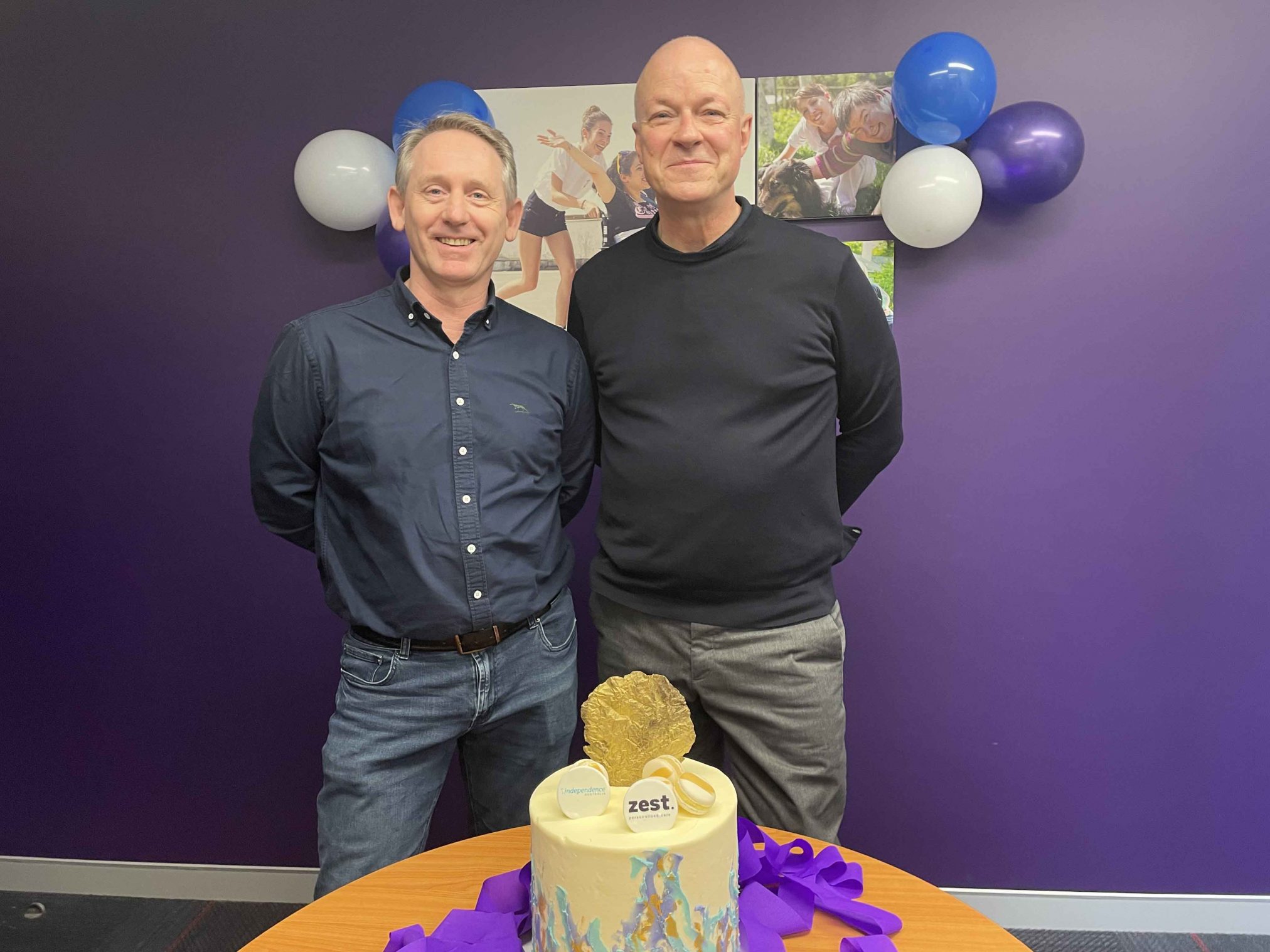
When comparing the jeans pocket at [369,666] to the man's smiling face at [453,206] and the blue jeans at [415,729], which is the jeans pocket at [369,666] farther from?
the man's smiling face at [453,206]

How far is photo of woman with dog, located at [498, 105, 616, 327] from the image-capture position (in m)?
2.20

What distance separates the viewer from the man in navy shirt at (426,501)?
1502mm

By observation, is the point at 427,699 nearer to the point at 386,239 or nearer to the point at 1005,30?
the point at 386,239

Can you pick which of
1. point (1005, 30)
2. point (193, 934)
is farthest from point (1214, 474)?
point (193, 934)

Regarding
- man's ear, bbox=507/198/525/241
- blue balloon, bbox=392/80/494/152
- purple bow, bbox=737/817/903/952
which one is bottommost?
purple bow, bbox=737/817/903/952

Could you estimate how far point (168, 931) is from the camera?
93.3 inches

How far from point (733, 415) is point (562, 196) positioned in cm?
92

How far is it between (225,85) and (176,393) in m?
0.79

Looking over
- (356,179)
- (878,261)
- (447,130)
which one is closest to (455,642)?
(447,130)

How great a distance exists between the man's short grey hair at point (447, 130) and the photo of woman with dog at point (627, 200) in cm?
62

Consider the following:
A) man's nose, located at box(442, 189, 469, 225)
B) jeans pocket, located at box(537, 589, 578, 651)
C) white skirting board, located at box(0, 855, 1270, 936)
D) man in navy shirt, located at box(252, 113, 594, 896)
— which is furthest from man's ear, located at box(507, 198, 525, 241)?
white skirting board, located at box(0, 855, 1270, 936)

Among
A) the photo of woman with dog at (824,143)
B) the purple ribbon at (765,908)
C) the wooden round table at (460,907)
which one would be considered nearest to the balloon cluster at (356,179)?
the photo of woman with dog at (824,143)

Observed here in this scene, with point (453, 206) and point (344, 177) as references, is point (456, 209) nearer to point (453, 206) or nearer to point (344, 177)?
point (453, 206)

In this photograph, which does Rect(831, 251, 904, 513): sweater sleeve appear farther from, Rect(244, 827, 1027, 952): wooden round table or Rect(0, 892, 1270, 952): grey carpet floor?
Rect(0, 892, 1270, 952): grey carpet floor
